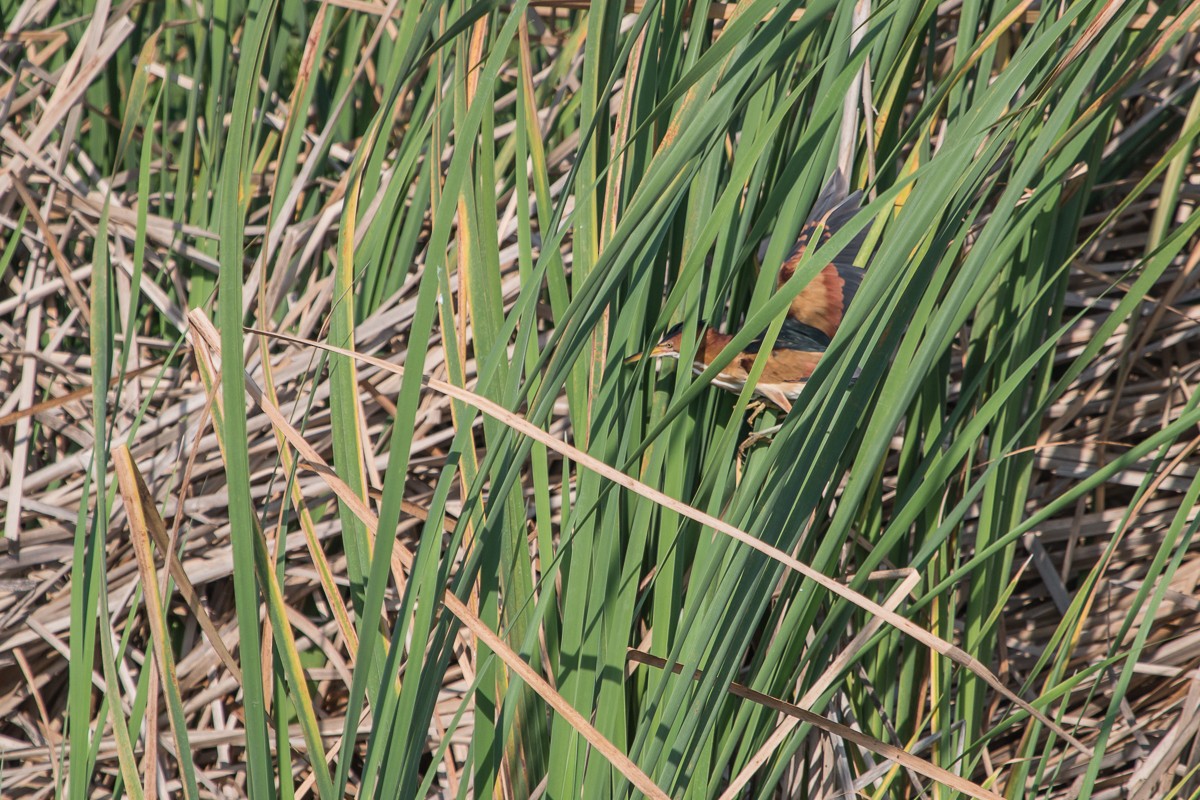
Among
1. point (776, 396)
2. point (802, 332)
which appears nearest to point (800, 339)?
point (802, 332)

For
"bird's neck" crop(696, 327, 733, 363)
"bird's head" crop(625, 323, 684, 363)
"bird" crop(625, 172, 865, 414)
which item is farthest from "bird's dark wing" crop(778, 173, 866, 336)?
"bird's head" crop(625, 323, 684, 363)

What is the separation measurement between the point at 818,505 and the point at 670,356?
222 millimetres

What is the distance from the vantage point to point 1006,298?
47.4 inches

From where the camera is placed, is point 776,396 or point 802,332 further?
point 802,332

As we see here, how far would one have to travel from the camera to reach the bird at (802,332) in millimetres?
1198

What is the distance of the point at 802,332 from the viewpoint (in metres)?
1.46

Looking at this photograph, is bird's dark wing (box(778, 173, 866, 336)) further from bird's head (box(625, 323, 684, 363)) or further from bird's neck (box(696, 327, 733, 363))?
bird's head (box(625, 323, 684, 363))

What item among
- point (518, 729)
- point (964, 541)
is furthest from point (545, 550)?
point (964, 541)

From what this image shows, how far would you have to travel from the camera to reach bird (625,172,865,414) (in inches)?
47.2

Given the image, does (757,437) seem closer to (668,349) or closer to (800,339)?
(668,349)

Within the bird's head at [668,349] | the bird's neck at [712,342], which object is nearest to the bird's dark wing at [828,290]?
the bird's neck at [712,342]

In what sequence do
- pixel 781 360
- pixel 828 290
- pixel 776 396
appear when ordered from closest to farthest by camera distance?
pixel 776 396 < pixel 781 360 < pixel 828 290

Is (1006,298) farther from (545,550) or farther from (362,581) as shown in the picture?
(362,581)

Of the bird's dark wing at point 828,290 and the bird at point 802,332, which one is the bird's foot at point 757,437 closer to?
the bird at point 802,332
